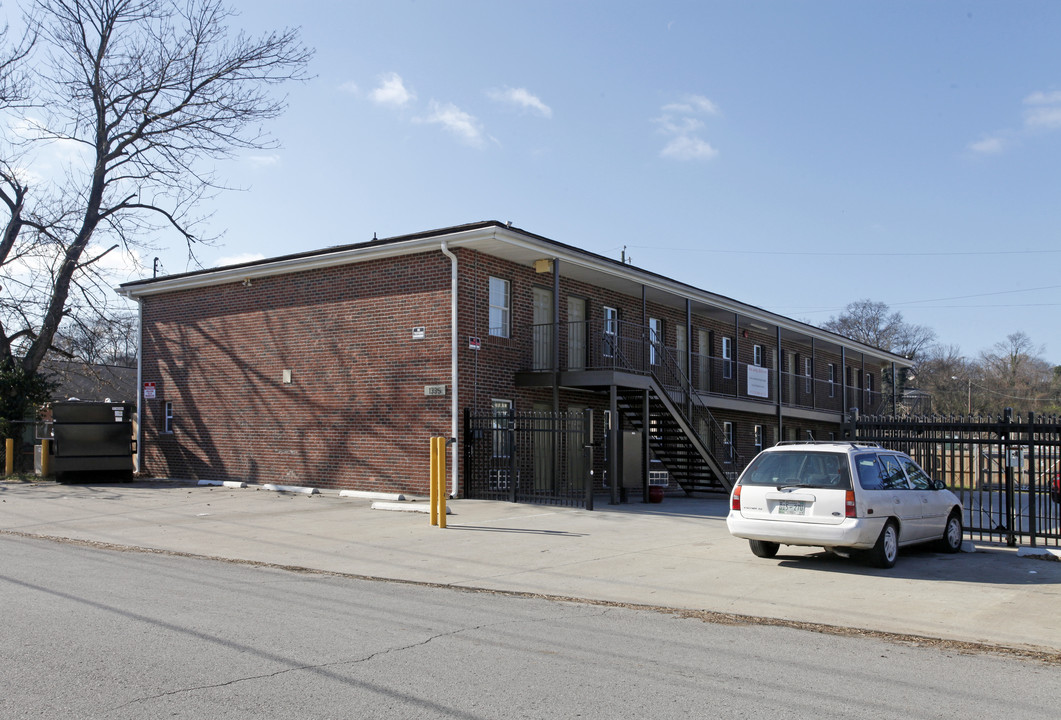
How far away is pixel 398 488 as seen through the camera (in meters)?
20.2

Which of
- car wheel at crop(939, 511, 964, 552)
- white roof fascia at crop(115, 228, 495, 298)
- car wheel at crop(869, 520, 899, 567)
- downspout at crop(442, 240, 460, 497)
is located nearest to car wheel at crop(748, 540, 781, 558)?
car wheel at crop(869, 520, 899, 567)

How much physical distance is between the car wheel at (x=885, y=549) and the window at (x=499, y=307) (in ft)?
37.5

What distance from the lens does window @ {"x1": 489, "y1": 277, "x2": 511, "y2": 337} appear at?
824 inches

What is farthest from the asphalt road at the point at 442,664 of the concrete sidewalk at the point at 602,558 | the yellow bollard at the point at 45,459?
the yellow bollard at the point at 45,459

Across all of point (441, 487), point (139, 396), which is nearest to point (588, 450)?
point (441, 487)

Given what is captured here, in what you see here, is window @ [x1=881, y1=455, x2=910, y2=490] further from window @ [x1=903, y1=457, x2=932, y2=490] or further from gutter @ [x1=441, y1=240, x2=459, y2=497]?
gutter @ [x1=441, y1=240, x2=459, y2=497]

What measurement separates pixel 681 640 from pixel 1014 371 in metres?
87.5

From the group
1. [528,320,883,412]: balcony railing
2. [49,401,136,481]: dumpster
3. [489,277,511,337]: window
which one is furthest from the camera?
[49,401,136,481]: dumpster

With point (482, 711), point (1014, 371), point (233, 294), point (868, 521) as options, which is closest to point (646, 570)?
point (868, 521)

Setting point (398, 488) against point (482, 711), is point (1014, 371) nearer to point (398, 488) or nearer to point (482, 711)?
point (398, 488)

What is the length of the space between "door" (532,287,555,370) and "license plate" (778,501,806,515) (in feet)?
36.9

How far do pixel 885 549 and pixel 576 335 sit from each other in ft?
43.6

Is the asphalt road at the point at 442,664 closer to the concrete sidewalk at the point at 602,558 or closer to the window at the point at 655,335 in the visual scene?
the concrete sidewalk at the point at 602,558

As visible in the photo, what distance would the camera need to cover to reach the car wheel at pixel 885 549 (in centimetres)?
1071
